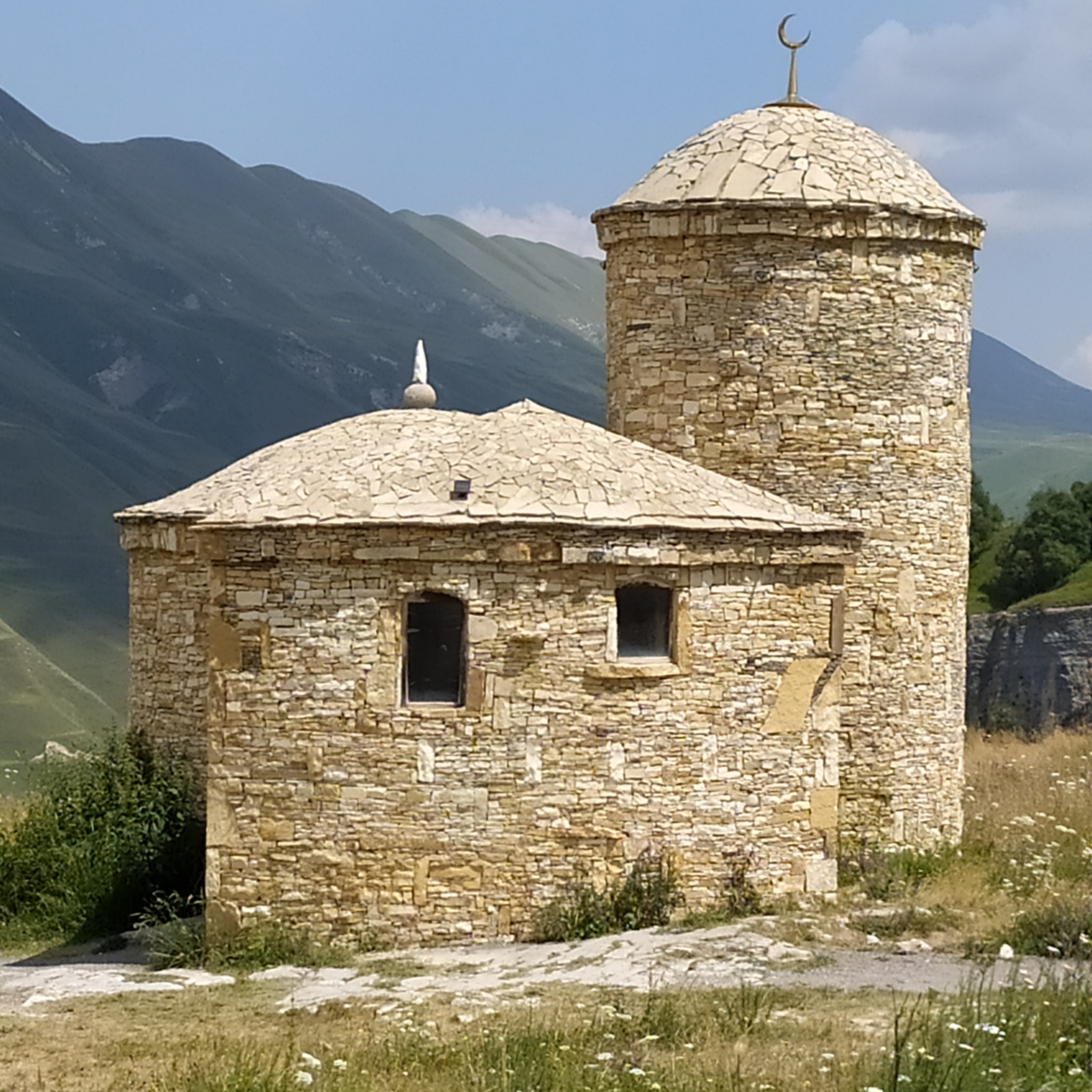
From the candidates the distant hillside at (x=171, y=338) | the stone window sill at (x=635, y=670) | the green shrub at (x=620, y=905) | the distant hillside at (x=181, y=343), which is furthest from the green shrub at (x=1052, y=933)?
the distant hillside at (x=171, y=338)

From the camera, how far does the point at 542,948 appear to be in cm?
1394

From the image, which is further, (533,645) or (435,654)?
(435,654)

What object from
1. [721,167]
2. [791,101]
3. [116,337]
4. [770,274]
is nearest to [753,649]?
[770,274]

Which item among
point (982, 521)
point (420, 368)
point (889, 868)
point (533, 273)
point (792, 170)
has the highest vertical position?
point (533, 273)

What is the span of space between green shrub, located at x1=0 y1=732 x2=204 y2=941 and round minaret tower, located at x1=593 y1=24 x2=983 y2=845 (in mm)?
5579

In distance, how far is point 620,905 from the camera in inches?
568

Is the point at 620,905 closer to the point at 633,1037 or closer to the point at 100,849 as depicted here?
the point at 633,1037

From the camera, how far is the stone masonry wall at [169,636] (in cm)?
1703

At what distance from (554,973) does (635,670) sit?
2.55 meters

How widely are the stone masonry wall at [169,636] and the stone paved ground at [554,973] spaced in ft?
10.1

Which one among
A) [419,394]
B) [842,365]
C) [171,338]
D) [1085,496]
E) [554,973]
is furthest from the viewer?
[171,338]

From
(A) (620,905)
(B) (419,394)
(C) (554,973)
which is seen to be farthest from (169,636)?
(C) (554,973)

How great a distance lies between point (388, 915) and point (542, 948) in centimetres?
126

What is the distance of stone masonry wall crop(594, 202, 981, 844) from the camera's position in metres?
16.9
